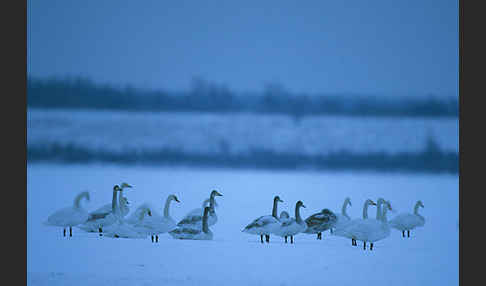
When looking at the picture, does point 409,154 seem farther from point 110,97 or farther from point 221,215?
point 110,97

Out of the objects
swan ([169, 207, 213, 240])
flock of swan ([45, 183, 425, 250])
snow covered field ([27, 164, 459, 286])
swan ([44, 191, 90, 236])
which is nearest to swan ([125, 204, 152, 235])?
flock of swan ([45, 183, 425, 250])

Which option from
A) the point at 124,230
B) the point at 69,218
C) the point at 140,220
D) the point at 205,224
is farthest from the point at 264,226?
the point at 69,218

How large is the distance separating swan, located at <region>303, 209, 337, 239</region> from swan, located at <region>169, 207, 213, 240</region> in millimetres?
1165

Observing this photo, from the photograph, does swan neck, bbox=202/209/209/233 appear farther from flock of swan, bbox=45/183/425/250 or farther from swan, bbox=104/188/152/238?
swan, bbox=104/188/152/238

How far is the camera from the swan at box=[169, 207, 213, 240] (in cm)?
602

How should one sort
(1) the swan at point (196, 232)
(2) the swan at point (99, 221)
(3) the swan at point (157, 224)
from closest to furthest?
(3) the swan at point (157, 224) → (1) the swan at point (196, 232) → (2) the swan at point (99, 221)

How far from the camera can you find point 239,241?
6035 millimetres

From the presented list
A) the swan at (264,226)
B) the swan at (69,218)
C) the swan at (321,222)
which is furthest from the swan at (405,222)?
the swan at (69,218)

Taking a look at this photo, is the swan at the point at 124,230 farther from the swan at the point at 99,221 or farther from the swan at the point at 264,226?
the swan at the point at 264,226

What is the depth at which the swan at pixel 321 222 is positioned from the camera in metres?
6.18

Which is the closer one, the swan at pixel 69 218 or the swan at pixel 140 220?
the swan at pixel 140 220

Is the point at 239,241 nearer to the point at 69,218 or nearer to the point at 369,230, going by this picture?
the point at 369,230

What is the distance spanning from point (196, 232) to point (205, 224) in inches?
5.4

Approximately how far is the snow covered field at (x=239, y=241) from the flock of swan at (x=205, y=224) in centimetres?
13
